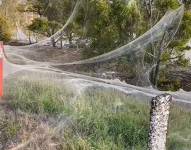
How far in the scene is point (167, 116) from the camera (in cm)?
399

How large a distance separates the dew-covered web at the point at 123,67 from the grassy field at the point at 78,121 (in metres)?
0.12

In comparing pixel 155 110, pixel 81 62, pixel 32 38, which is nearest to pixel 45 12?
pixel 32 38

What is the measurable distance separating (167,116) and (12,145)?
1.35 metres

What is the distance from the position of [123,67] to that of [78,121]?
2.47 feet

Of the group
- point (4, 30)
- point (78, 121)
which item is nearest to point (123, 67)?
point (78, 121)

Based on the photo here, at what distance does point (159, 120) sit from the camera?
12.9 ft

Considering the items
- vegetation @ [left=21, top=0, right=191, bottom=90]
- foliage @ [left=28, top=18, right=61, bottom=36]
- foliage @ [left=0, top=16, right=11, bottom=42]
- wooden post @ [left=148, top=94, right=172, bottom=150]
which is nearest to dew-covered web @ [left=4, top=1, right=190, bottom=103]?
vegetation @ [left=21, top=0, right=191, bottom=90]

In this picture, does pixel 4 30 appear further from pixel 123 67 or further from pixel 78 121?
pixel 78 121

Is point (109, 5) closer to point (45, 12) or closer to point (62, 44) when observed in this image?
point (62, 44)

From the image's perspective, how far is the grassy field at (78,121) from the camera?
13.9 ft

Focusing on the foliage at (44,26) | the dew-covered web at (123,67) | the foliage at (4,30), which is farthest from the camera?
the foliage at (4,30)

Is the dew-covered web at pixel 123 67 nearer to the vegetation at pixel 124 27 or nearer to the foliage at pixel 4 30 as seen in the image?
the vegetation at pixel 124 27

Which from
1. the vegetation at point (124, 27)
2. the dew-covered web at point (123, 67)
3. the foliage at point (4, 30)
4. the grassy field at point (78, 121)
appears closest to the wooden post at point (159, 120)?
the grassy field at point (78, 121)

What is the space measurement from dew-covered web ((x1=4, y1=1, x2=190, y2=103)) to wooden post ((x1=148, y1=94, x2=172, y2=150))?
0.71 m
